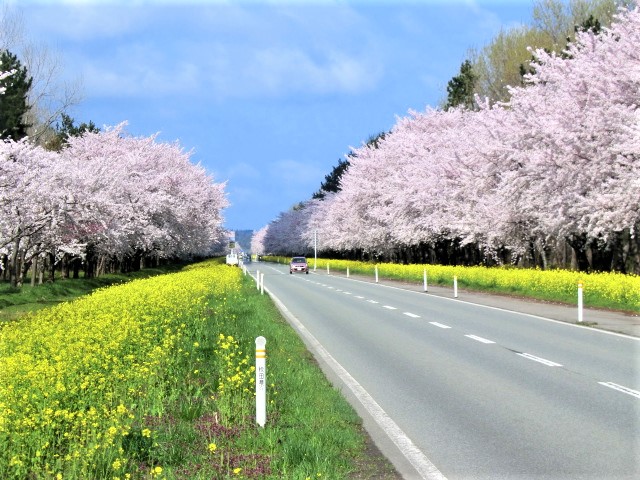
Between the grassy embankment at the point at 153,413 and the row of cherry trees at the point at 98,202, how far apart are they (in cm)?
1408

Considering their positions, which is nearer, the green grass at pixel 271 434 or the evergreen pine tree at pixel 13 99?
the green grass at pixel 271 434

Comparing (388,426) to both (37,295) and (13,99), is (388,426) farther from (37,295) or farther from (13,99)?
(13,99)

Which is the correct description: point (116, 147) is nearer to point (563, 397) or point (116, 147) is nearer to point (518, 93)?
point (518, 93)

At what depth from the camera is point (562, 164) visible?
29.5 meters

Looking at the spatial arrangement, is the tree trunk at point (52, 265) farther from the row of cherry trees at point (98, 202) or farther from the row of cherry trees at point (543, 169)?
the row of cherry trees at point (543, 169)

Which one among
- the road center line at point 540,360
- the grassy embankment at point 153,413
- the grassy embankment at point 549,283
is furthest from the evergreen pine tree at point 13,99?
the road center line at point 540,360

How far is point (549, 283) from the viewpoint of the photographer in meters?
29.5

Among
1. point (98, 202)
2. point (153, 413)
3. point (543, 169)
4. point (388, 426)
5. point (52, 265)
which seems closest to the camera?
point (153, 413)

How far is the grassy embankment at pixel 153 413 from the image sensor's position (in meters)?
6.07

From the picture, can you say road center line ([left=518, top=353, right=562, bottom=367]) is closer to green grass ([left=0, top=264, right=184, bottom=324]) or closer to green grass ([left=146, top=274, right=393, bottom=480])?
green grass ([left=146, top=274, right=393, bottom=480])

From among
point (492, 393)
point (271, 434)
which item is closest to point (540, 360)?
point (492, 393)

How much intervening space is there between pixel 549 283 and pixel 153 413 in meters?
23.9

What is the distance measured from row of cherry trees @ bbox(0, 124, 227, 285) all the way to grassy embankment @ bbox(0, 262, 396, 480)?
14080mm

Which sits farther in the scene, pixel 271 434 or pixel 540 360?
pixel 540 360
